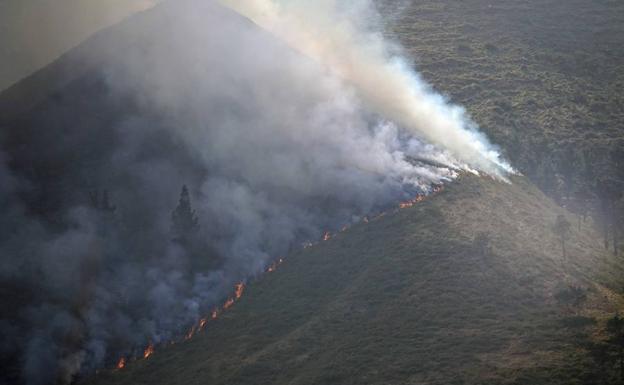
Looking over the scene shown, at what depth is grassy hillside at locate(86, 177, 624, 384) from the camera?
149 ft

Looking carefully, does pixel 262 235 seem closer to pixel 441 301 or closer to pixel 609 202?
pixel 441 301

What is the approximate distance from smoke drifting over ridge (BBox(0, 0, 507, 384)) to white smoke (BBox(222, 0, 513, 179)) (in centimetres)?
83

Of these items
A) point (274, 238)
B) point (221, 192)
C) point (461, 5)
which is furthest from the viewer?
point (461, 5)

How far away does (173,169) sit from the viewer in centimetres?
8081

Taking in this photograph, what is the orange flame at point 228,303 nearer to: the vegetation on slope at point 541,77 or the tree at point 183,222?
the tree at point 183,222

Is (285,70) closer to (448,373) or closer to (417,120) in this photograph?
(417,120)

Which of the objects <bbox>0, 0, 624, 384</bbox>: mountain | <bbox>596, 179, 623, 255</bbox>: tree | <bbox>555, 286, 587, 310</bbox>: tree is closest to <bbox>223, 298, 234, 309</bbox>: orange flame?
<bbox>0, 0, 624, 384</bbox>: mountain

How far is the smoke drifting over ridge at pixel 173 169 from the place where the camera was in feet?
189

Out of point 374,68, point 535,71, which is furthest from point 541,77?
point 374,68

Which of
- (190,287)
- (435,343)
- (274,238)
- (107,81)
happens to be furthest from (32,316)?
(107,81)

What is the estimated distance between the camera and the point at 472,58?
134000 millimetres

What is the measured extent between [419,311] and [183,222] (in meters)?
30.8

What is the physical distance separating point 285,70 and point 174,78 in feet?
67.2

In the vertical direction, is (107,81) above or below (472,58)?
above
